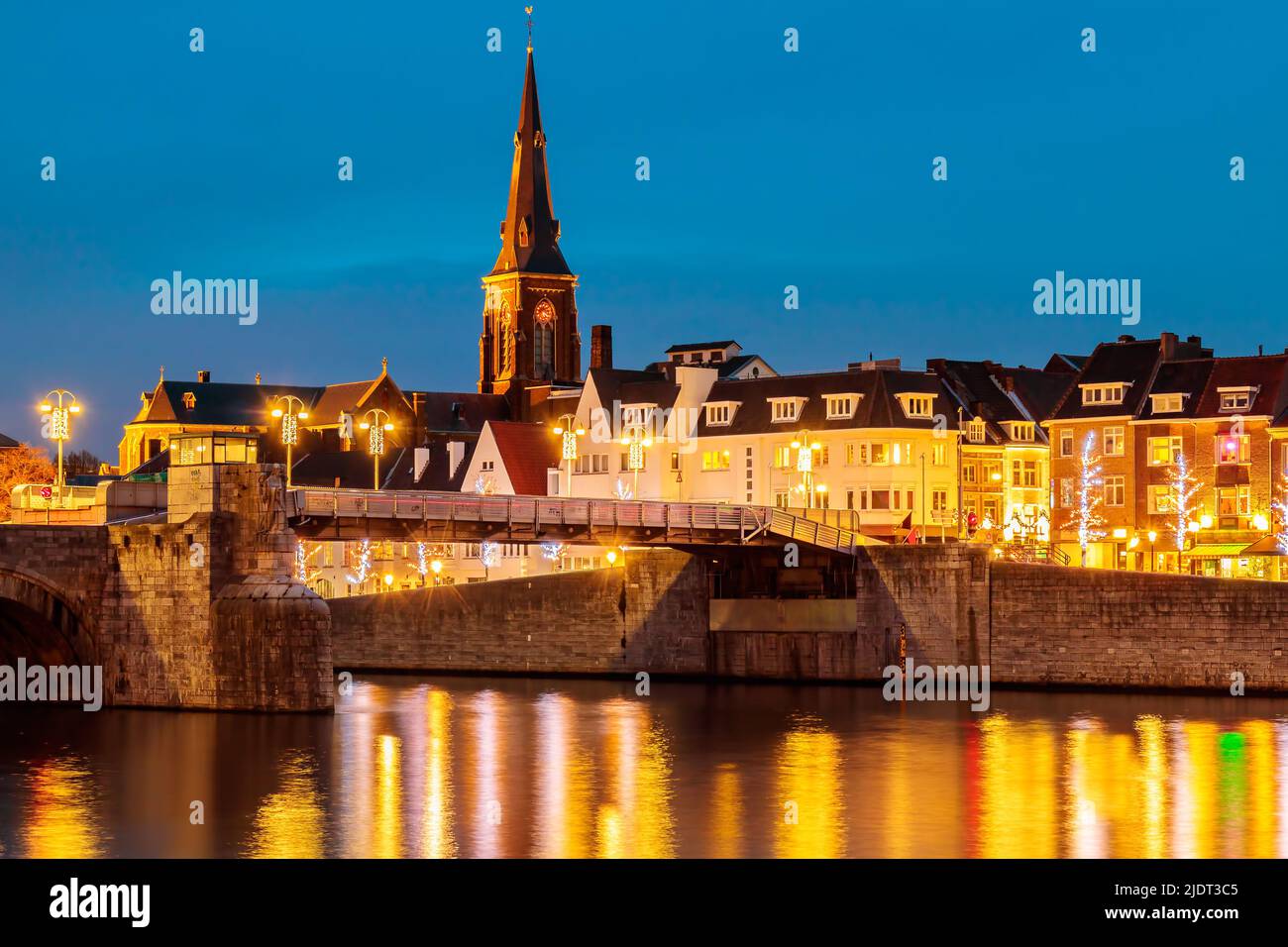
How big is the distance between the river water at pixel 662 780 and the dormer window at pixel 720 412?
38720mm

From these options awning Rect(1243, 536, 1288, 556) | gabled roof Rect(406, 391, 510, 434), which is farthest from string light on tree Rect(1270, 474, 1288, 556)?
gabled roof Rect(406, 391, 510, 434)

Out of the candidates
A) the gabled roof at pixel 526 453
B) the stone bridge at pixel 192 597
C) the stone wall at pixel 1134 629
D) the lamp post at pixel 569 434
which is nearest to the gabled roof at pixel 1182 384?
the stone wall at pixel 1134 629

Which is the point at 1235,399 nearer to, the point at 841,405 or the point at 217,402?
the point at 841,405

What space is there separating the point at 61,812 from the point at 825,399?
67.6 metres

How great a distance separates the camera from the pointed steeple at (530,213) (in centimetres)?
17088

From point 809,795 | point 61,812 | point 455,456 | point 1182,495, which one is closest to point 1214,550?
point 1182,495

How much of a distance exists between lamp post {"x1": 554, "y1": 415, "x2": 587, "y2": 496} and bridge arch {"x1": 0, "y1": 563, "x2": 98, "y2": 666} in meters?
37.4

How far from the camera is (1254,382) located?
330 ft

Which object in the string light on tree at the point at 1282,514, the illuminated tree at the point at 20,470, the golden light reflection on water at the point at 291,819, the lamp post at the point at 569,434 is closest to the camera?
the golden light reflection on water at the point at 291,819

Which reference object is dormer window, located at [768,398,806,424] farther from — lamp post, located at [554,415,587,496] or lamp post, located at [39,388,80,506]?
lamp post, located at [39,388,80,506]

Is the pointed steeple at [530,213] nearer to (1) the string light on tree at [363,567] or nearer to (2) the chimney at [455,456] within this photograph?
(2) the chimney at [455,456]
